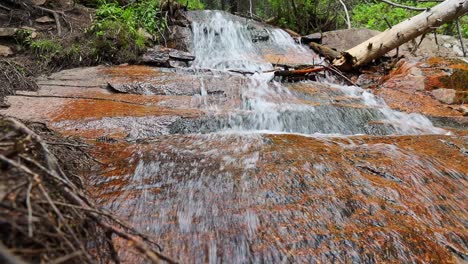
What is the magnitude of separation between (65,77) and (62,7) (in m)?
3.36

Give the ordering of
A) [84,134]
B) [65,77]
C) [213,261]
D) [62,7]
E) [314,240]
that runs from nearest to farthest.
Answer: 1. [213,261]
2. [314,240]
3. [84,134]
4. [65,77]
5. [62,7]

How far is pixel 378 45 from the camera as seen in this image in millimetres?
7598

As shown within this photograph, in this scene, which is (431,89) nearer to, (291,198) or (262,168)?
(262,168)

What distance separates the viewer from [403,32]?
7266mm

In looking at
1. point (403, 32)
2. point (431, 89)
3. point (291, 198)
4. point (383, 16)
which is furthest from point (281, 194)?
point (383, 16)

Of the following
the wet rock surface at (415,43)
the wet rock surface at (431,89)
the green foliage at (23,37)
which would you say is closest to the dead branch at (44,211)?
the wet rock surface at (431,89)

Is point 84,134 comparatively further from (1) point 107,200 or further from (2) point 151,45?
(2) point 151,45

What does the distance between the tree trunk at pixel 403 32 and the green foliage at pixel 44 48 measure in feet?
21.5

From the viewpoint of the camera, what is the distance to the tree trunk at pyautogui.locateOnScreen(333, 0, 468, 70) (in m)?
6.86

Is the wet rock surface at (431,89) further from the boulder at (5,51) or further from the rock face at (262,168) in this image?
the boulder at (5,51)

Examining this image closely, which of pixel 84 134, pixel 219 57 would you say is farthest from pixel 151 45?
pixel 84 134

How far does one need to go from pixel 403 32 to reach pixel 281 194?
21.5ft

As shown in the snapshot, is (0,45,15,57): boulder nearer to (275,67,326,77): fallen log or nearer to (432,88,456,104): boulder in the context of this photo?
(275,67,326,77): fallen log

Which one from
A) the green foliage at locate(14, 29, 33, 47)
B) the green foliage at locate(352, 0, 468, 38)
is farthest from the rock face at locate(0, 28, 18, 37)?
the green foliage at locate(352, 0, 468, 38)
